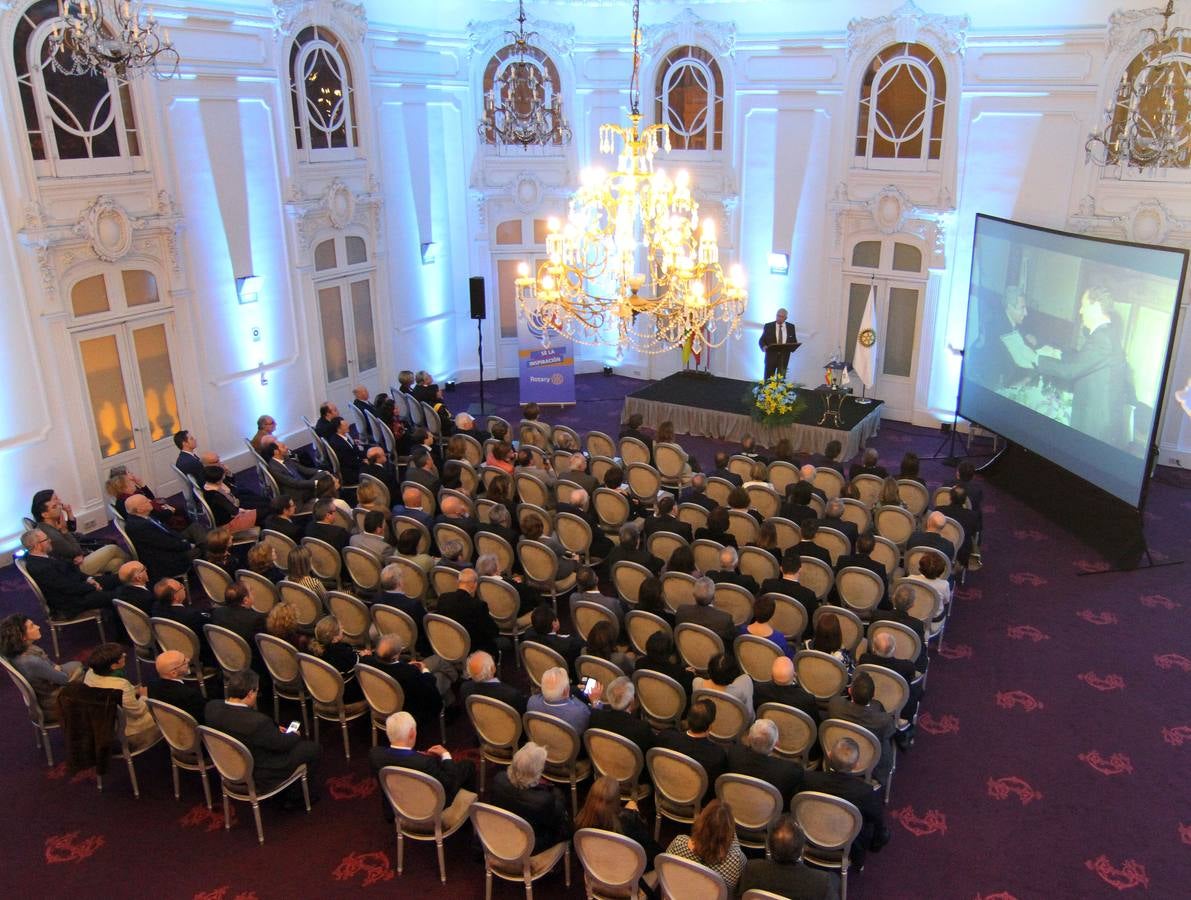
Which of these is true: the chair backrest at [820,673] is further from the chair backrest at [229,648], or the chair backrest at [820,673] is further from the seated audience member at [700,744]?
the chair backrest at [229,648]

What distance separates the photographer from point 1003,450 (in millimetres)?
12188

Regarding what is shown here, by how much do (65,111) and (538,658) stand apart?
7.79 m

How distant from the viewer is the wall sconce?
12188 mm

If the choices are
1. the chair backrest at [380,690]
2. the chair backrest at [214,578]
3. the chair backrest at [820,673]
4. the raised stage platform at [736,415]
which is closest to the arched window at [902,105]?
the raised stage platform at [736,415]

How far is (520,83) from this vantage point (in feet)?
50.5

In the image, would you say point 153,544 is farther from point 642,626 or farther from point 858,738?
point 858,738

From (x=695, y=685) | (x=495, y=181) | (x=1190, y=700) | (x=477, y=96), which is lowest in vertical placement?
(x=1190, y=700)

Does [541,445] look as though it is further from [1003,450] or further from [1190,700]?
[1190,700]

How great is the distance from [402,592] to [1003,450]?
816cm

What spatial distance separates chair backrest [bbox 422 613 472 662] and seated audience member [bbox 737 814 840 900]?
9.66ft

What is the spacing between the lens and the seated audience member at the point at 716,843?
4.76 m

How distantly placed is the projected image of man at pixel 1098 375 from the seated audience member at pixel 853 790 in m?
6.02

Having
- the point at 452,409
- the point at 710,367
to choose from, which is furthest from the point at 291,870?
the point at 710,367

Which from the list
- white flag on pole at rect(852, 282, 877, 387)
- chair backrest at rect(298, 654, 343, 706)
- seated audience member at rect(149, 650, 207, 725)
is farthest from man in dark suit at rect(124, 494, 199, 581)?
white flag on pole at rect(852, 282, 877, 387)
